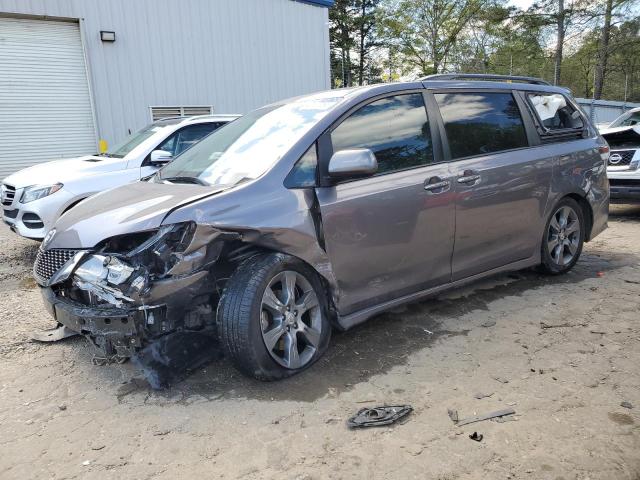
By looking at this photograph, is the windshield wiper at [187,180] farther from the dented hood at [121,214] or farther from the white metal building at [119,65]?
the white metal building at [119,65]

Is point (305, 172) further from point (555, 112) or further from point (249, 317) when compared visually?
point (555, 112)

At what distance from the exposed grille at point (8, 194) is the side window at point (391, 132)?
4.61 m

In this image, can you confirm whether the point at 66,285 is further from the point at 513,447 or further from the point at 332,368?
the point at 513,447

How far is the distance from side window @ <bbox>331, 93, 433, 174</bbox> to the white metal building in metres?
9.88

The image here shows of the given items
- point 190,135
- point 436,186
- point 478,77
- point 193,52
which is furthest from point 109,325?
point 193,52

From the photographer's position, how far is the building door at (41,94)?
35.9 ft

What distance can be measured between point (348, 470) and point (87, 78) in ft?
38.4

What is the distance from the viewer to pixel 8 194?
6.14 meters

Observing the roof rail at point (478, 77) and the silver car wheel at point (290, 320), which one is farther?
the roof rail at point (478, 77)

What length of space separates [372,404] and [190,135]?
5.15 metres

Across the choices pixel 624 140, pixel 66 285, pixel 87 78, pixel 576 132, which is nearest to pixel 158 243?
pixel 66 285

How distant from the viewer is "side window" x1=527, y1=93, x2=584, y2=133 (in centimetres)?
470

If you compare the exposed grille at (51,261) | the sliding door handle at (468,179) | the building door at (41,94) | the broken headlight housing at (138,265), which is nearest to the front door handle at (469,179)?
the sliding door handle at (468,179)

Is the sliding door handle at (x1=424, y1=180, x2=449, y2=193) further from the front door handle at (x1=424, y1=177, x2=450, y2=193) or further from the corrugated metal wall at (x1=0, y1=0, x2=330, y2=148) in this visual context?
the corrugated metal wall at (x1=0, y1=0, x2=330, y2=148)
